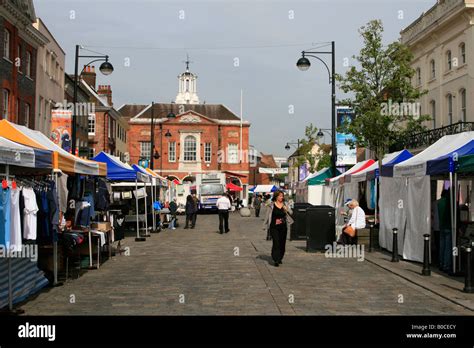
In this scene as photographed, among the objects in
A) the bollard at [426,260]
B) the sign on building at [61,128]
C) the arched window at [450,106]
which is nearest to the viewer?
the bollard at [426,260]

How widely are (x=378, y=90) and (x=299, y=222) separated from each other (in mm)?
5940

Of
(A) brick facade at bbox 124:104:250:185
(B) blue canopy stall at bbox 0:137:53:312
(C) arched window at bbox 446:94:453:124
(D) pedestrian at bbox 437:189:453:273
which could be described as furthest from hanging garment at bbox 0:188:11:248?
(A) brick facade at bbox 124:104:250:185

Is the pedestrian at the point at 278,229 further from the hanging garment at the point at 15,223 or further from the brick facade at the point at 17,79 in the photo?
the brick facade at the point at 17,79

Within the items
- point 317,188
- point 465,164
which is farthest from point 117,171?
point 317,188

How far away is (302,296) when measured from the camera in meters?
9.56

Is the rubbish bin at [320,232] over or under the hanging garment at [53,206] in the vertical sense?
under

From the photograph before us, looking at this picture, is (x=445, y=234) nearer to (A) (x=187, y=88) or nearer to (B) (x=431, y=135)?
(B) (x=431, y=135)

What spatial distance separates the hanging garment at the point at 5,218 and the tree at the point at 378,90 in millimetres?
15503

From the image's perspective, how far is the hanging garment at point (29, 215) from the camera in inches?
348

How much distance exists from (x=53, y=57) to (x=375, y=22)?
24127 millimetres

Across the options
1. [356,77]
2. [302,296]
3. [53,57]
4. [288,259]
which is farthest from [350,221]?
[53,57]

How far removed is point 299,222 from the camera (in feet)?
67.5

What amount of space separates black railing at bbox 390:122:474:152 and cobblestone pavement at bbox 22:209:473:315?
17039mm

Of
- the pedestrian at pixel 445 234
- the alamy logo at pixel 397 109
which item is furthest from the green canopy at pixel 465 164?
the alamy logo at pixel 397 109
